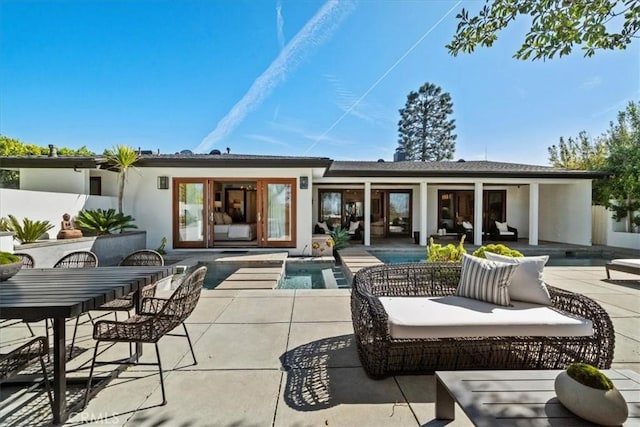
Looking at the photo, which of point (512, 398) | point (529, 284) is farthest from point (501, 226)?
point (512, 398)

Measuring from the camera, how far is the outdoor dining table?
1.93 metres

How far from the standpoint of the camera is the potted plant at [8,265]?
2.62m

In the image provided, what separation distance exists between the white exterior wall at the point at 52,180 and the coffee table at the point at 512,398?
34.8 ft

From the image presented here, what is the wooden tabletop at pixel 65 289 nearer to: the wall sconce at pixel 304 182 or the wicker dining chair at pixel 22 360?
the wicker dining chair at pixel 22 360

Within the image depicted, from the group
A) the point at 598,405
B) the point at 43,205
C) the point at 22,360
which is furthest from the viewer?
the point at 43,205

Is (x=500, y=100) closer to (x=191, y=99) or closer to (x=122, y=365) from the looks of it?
(x=191, y=99)

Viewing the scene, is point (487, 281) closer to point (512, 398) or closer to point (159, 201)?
point (512, 398)

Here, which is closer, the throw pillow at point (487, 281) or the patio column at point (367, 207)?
the throw pillow at point (487, 281)

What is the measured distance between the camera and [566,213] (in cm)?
1234

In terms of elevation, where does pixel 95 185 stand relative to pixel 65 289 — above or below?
above

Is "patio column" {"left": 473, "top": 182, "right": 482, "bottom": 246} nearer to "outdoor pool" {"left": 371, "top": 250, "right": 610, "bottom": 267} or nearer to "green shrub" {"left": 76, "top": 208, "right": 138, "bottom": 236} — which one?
"outdoor pool" {"left": 371, "top": 250, "right": 610, "bottom": 267}

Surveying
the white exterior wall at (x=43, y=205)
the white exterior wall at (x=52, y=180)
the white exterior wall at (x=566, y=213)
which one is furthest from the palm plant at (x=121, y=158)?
the white exterior wall at (x=566, y=213)

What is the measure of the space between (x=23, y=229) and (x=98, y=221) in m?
1.92

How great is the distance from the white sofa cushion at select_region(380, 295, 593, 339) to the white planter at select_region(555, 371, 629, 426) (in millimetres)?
1091
